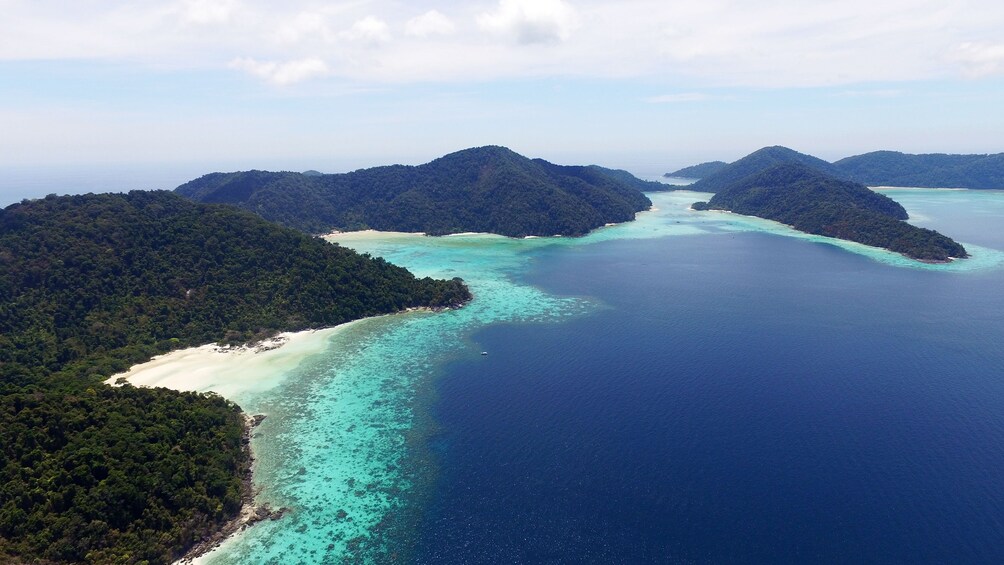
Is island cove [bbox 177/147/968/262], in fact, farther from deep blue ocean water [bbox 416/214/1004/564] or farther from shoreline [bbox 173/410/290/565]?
shoreline [bbox 173/410/290/565]

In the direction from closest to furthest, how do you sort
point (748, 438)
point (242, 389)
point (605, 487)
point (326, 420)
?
point (605, 487) < point (748, 438) < point (326, 420) < point (242, 389)

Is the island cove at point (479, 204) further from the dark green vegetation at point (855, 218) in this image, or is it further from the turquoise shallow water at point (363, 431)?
the turquoise shallow water at point (363, 431)

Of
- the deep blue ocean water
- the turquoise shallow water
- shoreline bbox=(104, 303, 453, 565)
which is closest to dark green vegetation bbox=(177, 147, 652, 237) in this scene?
the turquoise shallow water

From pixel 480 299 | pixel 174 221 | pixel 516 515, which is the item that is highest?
pixel 174 221

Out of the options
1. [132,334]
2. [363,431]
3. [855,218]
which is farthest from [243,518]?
[855,218]

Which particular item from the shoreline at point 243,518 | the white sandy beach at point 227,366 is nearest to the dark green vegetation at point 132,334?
the shoreline at point 243,518

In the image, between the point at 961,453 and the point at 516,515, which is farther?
the point at 961,453

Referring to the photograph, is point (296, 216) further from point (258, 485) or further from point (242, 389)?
point (258, 485)

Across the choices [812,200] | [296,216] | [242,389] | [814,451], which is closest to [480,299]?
[242,389]
